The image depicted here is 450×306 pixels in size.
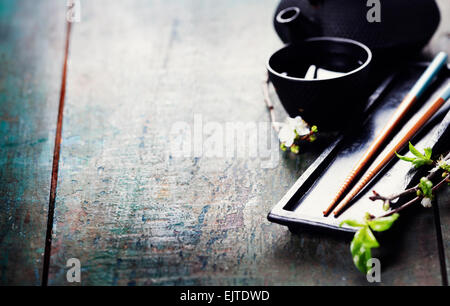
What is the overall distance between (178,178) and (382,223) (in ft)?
1.36

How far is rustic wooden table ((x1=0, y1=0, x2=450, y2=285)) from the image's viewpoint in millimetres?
775

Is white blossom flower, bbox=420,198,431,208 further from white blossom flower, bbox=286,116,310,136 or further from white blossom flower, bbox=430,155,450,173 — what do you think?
white blossom flower, bbox=286,116,310,136

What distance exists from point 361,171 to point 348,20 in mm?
369

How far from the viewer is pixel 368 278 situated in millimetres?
725

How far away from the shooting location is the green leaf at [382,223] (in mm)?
689

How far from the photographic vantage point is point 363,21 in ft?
3.48

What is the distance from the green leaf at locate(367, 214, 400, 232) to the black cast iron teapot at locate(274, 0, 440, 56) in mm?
485

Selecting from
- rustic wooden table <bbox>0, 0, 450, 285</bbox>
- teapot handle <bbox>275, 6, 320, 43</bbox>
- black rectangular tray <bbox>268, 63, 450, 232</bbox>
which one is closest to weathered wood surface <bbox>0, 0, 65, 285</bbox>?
rustic wooden table <bbox>0, 0, 450, 285</bbox>

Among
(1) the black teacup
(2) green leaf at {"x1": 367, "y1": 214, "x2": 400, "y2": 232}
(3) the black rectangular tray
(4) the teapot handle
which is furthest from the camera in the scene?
(4) the teapot handle

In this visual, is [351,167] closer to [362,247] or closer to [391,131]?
[391,131]

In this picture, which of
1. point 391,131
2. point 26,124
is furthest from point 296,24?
point 26,124

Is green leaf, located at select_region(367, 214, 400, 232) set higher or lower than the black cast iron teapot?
lower

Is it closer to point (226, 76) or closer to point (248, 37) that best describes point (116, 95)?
point (226, 76)
